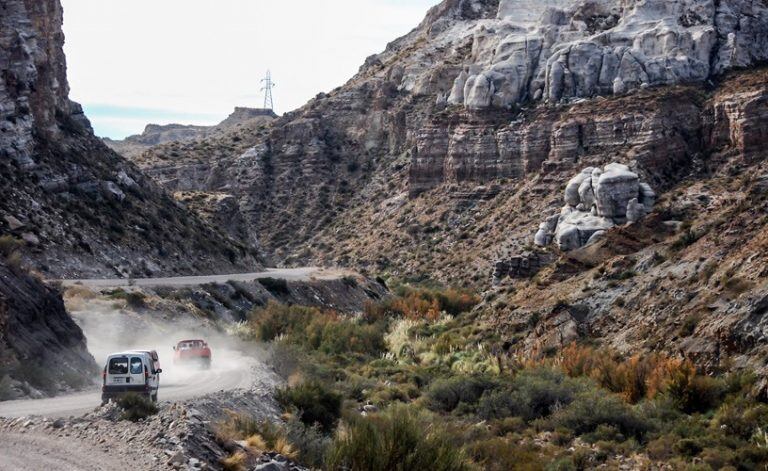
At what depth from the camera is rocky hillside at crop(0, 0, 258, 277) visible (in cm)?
6084

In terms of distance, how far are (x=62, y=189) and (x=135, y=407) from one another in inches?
1861

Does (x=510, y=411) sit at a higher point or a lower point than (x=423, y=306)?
higher

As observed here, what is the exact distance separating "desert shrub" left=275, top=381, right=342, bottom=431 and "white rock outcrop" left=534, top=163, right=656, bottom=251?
37.5 meters

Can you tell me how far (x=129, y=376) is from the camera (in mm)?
25297

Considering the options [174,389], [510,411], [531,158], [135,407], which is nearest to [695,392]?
[510,411]

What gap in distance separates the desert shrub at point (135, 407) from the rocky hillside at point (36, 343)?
219 inches

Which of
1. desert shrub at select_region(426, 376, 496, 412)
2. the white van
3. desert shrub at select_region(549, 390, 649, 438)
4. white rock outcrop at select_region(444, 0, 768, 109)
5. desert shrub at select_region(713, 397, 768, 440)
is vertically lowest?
desert shrub at select_region(426, 376, 496, 412)

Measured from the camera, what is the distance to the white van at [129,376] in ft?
82.1

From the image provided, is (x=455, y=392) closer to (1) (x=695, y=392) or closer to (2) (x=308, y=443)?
(1) (x=695, y=392)

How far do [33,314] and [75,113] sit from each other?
56.3 meters

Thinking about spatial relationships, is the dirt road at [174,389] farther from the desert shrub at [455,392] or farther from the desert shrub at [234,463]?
the desert shrub at [455,392]

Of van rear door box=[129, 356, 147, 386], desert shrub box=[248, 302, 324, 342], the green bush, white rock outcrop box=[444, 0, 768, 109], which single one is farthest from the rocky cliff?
van rear door box=[129, 356, 147, 386]

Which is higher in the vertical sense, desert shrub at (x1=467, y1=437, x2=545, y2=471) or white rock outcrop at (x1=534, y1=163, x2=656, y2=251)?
white rock outcrop at (x1=534, y1=163, x2=656, y2=251)

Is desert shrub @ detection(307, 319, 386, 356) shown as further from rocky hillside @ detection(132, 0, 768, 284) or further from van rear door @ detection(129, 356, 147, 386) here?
rocky hillside @ detection(132, 0, 768, 284)
